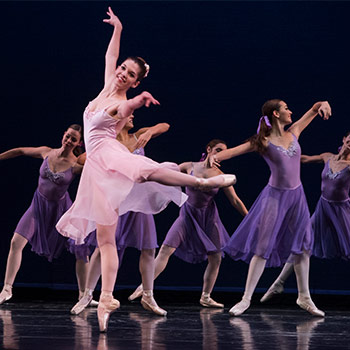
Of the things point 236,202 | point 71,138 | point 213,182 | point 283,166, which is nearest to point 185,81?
point 236,202

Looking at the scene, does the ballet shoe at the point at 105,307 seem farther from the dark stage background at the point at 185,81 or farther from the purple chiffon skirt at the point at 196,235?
the dark stage background at the point at 185,81

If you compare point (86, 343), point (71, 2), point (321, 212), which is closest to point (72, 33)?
point (71, 2)

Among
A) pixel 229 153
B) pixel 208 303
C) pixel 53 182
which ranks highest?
pixel 229 153

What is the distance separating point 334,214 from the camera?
5188 mm

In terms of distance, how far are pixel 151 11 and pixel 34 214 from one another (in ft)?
8.14

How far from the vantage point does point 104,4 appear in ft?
21.6

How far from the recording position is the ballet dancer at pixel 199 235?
5191 mm

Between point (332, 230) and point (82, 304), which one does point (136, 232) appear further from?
point (332, 230)

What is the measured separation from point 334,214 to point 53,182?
209cm

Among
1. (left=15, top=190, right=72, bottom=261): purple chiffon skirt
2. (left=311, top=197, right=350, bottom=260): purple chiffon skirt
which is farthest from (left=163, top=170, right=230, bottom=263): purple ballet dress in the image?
(left=15, top=190, right=72, bottom=261): purple chiffon skirt

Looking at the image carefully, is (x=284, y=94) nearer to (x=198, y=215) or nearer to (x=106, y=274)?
(x=198, y=215)

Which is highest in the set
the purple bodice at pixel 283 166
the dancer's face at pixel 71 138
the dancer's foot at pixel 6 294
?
the dancer's face at pixel 71 138

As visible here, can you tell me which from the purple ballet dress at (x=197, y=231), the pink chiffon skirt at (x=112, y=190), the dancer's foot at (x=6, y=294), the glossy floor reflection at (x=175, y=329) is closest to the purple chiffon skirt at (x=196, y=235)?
the purple ballet dress at (x=197, y=231)

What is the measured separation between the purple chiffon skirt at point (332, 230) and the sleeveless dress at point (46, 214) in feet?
6.15
